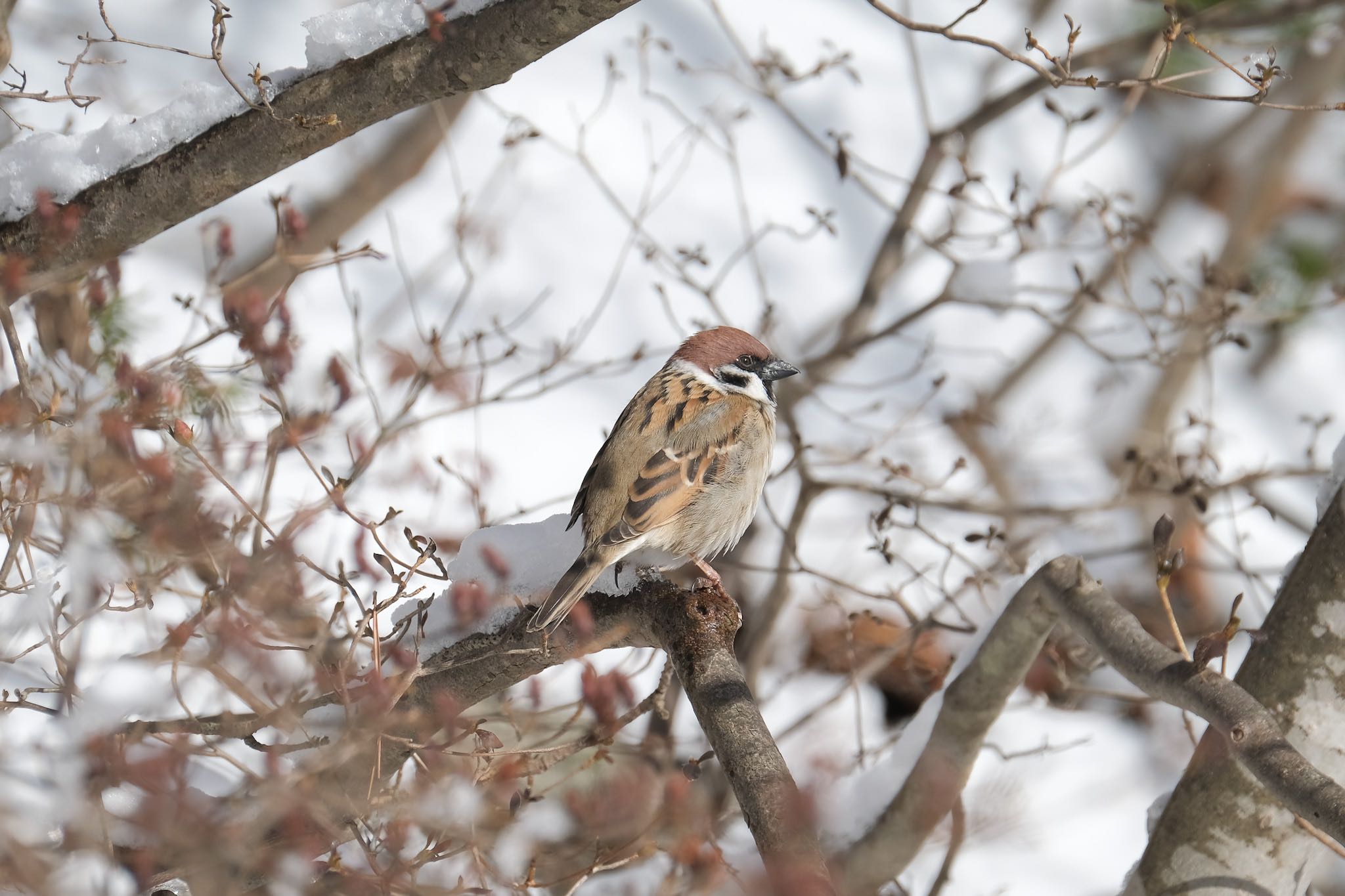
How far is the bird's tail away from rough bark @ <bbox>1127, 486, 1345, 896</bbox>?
4.70 ft

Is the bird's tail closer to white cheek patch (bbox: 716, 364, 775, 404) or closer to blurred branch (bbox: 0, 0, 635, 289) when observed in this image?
white cheek patch (bbox: 716, 364, 775, 404)

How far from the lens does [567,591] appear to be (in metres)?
2.62

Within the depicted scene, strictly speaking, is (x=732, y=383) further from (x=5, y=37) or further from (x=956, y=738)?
(x=5, y=37)

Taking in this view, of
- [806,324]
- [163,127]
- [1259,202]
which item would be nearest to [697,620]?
[163,127]

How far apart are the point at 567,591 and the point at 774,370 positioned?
127 cm

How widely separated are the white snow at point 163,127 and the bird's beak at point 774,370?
1556mm

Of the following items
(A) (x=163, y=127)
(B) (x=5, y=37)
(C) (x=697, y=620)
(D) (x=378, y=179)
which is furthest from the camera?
(D) (x=378, y=179)

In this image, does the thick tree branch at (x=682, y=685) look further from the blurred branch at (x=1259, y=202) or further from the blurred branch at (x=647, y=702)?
the blurred branch at (x=1259, y=202)

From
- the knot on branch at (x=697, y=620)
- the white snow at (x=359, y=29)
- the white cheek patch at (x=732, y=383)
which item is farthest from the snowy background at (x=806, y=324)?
the knot on branch at (x=697, y=620)

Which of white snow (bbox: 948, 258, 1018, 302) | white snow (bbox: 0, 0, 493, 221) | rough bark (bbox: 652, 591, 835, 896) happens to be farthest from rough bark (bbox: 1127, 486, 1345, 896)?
white snow (bbox: 0, 0, 493, 221)

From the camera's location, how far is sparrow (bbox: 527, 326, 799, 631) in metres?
3.09

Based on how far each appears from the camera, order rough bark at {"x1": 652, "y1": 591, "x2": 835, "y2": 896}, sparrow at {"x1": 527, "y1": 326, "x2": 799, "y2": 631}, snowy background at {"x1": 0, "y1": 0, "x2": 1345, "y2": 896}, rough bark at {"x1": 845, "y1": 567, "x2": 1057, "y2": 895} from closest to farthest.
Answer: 1. rough bark at {"x1": 652, "y1": 591, "x2": 835, "y2": 896}
2. rough bark at {"x1": 845, "y1": 567, "x2": 1057, "y2": 895}
3. sparrow at {"x1": 527, "y1": 326, "x2": 799, "y2": 631}
4. snowy background at {"x1": 0, "y1": 0, "x2": 1345, "y2": 896}

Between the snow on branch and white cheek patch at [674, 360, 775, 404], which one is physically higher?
white cheek patch at [674, 360, 775, 404]

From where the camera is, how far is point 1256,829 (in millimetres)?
2562
